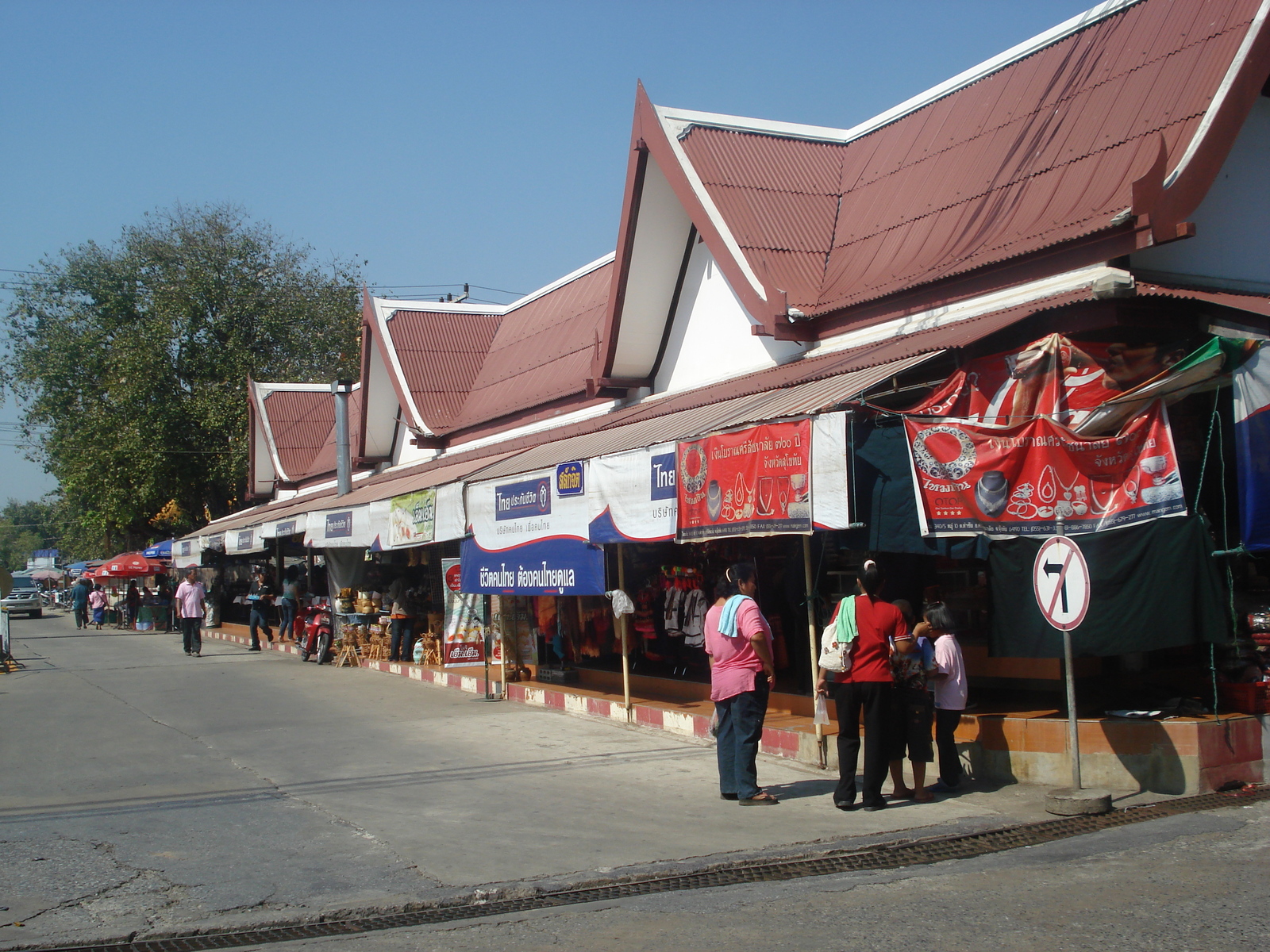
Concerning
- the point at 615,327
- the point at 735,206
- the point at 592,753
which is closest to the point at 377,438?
the point at 615,327

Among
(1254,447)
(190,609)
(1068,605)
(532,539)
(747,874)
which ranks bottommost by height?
(747,874)

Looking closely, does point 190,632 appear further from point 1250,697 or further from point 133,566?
point 1250,697

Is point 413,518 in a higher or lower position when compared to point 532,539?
higher

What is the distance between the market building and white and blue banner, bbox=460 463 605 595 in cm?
5

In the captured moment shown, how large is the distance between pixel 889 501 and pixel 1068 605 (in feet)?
5.28

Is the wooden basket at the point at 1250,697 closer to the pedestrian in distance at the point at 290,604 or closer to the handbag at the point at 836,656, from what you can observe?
the handbag at the point at 836,656

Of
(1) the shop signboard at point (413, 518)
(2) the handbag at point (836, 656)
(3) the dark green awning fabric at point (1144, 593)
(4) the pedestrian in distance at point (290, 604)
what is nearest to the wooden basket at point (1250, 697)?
(3) the dark green awning fabric at point (1144, 593)

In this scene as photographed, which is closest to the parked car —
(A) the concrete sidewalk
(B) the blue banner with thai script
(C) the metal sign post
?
(A) the concrete sidewalk

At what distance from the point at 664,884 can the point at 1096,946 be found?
2.47 m

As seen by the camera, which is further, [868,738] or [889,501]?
[889,501]

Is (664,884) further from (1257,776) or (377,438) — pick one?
(377,438)

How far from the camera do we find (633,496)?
1153 centimetres

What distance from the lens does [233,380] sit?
42.4 metres

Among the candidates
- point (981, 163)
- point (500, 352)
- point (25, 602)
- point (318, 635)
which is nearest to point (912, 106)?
point (981, 163)
